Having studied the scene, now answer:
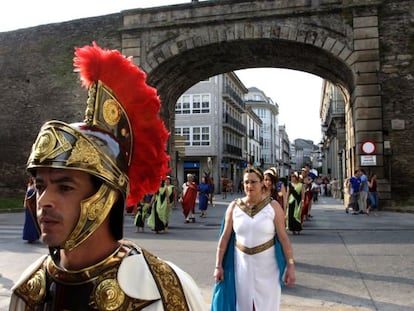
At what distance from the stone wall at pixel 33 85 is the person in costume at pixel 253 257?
1825 cm

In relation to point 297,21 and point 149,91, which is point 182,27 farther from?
point 149,91

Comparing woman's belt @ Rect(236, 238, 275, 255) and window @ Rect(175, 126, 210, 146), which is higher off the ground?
window @ Rect(175, 126, 210, 146)

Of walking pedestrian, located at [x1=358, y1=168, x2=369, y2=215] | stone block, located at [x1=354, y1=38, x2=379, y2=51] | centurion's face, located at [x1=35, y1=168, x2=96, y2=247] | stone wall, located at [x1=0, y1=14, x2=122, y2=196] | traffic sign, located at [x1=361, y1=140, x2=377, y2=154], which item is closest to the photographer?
centurion's face, located at [x1=35, y1=168, x2=96, y2=247]

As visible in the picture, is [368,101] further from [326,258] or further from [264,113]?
[264,113]

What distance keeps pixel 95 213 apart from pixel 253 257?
2541 millimetres

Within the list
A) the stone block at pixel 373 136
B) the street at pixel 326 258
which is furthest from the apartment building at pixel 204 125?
the street at pixel 326 258

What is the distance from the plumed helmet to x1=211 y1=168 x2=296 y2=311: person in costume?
6.91 feet

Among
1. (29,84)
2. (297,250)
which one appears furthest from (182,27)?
(297,250)

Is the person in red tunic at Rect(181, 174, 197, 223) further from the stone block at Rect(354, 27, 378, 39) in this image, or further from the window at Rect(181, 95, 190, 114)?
the window at Rect(181, 95, 190, 114)

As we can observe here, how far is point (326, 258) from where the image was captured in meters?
8.09

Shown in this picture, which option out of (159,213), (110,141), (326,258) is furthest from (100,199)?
(159,213)

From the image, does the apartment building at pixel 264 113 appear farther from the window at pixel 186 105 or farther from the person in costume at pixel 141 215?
the person in costume at pixel 141 215

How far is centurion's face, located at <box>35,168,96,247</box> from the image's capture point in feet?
4.85

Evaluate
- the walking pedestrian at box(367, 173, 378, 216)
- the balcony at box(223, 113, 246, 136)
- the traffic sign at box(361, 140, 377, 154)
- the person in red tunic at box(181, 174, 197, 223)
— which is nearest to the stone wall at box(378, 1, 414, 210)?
the traffic sign at box(361, 140, 377, 154)
